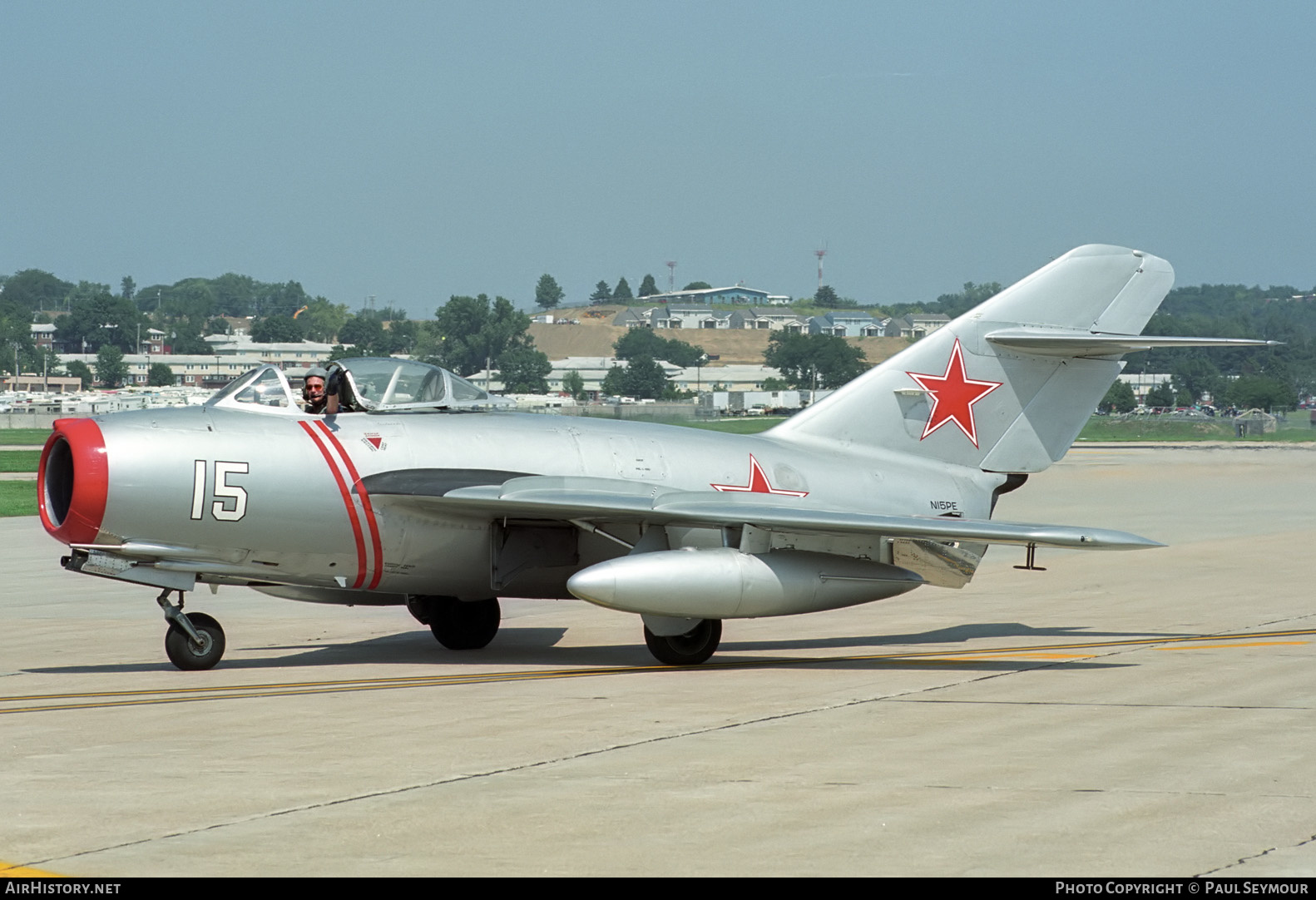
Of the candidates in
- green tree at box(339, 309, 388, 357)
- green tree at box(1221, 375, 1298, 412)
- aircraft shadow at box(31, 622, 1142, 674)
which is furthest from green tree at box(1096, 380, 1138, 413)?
aircraft shadow at box(31, 622, 1142, 674)

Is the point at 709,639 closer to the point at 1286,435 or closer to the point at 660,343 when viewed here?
the point at 1286,435

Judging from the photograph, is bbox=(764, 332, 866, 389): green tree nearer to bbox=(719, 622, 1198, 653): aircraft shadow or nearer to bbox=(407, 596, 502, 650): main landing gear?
bbox=(719, 622, 1198, 653): aircraft shadow

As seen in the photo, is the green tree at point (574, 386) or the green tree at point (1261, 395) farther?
the green tree at point (574, 386)

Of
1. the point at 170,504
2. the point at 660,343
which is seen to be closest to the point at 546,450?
the point at 170,504

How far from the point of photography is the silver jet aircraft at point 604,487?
40.2 ft

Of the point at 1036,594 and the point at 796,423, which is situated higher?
the point at 796,423

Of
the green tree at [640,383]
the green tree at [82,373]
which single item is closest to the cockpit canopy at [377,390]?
the green tree at [640,383]

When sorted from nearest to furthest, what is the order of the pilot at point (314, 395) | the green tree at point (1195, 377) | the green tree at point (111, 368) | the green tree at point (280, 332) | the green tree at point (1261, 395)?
the pilot at point (314, 395) < the green tree at point (1261, 395) < the green tree at point (111, 368) < the green tree at point (1195, 377) < the green tree at point (280, 332)

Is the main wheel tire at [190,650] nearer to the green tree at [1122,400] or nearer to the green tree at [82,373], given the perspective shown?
the green tree at [1122,400]

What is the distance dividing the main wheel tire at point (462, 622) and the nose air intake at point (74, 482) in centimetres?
377

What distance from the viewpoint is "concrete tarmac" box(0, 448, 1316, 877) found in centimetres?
650

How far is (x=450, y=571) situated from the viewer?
13500mm

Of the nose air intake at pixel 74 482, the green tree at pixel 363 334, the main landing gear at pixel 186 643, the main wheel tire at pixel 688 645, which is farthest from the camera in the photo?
the green tree at pixel 363 334

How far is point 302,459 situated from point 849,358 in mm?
115587
